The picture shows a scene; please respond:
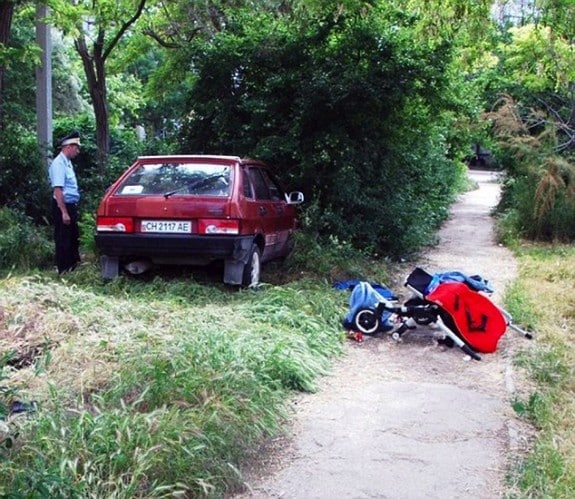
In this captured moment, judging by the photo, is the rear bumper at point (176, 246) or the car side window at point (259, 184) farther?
the car side window at point (259, 184)

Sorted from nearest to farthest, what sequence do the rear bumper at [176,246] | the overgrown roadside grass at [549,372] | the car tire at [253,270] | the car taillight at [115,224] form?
the overgrown roadside grass at [549,372], the rear bumper at [176,246], the car taillight at [115,224], the car tire at [253,270]

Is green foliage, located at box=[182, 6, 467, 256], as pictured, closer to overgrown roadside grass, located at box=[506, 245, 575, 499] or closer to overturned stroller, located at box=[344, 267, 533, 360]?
overgrown roadside grass, located at box=[506, 245, 575, 499]

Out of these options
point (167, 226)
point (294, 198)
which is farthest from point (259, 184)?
point (167, 226)

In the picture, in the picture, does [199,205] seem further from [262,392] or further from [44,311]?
[262,392]

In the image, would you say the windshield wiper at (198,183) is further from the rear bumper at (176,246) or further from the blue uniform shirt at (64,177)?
the blue uniform shirt at (64,177)

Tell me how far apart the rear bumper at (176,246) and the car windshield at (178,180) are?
508mm

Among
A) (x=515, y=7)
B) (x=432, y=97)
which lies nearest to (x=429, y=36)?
(x=432, y=97)

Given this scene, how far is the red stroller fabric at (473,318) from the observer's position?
275 inches

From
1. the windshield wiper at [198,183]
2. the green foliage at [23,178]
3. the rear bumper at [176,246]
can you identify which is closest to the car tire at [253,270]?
the rear bumper at [176,246]

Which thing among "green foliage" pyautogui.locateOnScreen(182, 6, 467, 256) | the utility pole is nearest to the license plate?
"green foliage" pyautogui.locateOnScreen(182, 6, 467, 256)

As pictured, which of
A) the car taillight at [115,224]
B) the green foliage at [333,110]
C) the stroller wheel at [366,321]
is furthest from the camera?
the green foliage at [333,110]

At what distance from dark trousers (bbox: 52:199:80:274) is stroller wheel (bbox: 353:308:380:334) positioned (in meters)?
4.06

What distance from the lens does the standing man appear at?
366 inches

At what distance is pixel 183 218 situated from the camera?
8156 mm
